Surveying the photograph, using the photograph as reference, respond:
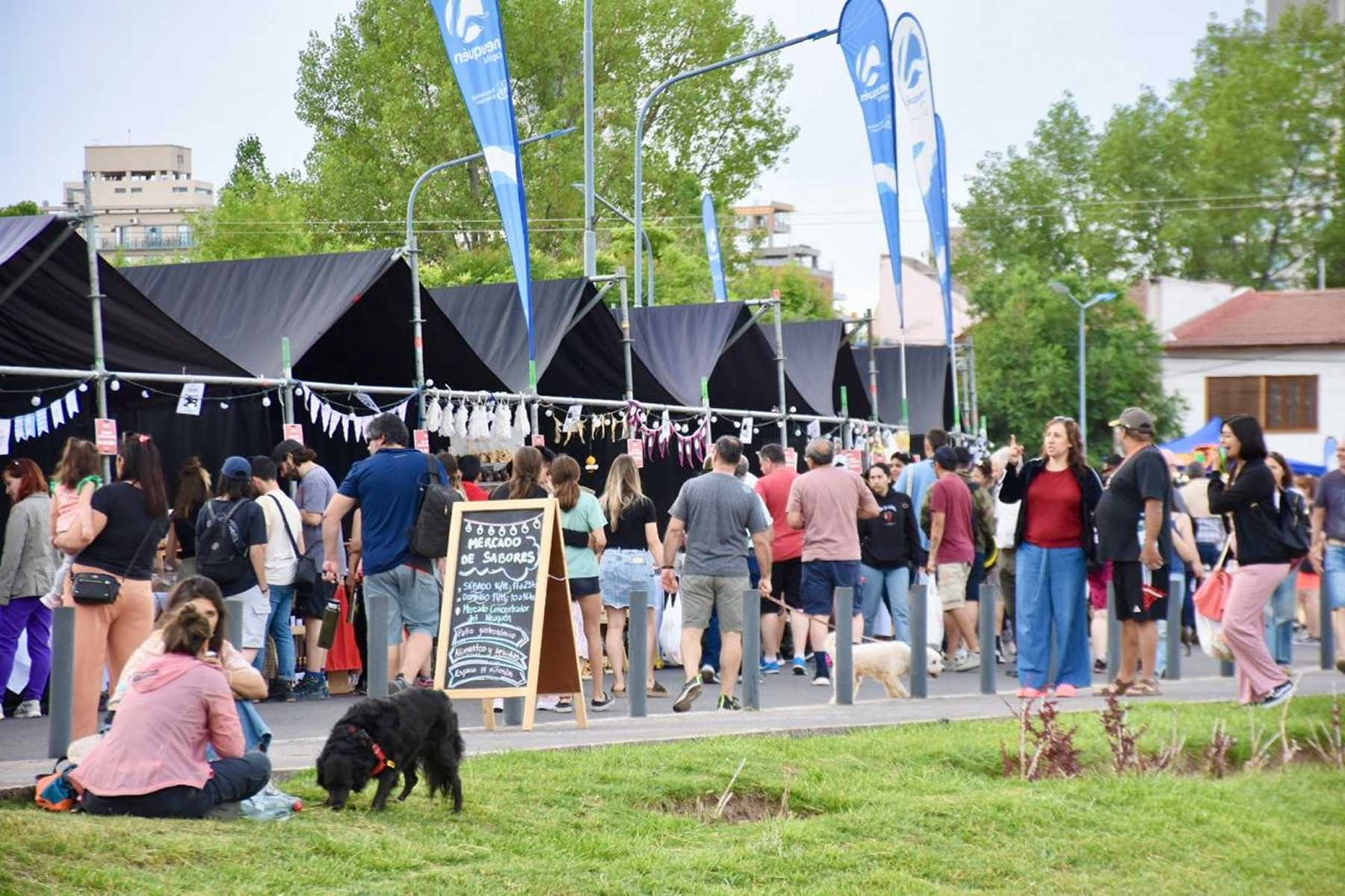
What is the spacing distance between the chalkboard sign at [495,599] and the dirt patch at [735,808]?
252cm

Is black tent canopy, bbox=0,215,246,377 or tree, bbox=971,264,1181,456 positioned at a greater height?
tree, bbox=971,264,1181,456

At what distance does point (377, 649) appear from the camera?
1114cm

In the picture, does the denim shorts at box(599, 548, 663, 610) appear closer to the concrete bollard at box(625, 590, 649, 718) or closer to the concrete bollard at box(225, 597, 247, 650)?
the concrete bollard at box(625, 590, 649, 718)

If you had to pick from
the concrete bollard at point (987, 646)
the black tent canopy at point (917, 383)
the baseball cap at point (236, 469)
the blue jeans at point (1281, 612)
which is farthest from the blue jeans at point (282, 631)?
the black tent canopy at point (917, 383)

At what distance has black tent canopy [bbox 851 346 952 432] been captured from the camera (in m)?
37.8

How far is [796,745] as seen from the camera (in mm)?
10477

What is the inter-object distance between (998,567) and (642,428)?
467 centimetres

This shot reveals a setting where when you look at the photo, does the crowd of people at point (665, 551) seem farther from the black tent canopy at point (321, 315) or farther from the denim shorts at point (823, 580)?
the black tent canopy at point (321, 315)

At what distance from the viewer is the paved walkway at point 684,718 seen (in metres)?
10.4

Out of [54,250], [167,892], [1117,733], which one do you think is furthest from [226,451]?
[167,892]

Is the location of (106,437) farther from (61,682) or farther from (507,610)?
(61,682)

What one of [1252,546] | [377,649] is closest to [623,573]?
[377,649]

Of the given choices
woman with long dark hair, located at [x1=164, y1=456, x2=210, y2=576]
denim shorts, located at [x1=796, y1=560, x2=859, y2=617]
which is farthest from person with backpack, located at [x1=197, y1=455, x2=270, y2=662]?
denim shorts, located at [x1=796, y1=560, x2=859, y2=617]

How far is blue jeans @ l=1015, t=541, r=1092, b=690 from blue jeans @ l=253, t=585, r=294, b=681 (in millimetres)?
5637
